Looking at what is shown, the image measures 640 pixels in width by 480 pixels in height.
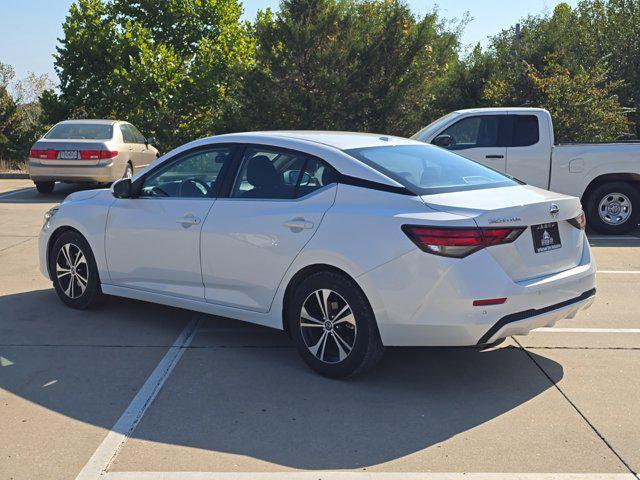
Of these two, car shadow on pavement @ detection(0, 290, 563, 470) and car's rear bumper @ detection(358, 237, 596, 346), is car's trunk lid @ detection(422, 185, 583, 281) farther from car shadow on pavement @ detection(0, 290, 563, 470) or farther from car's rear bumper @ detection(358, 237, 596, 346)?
car shadow on pavement @ detection(0, 290, 563, 470)

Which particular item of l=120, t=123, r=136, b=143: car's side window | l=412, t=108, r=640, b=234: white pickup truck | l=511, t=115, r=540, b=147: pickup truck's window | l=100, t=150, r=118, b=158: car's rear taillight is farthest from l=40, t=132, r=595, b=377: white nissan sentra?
l=120, t=123, r=136, b=143: car's side window

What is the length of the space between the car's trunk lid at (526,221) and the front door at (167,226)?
6.08 ft

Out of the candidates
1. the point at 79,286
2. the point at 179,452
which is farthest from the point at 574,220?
the point at 79,286

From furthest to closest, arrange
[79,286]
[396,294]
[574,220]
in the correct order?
[79,286] < [574,220] < [396,294]

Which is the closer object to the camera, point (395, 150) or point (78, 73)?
point (395, 150)

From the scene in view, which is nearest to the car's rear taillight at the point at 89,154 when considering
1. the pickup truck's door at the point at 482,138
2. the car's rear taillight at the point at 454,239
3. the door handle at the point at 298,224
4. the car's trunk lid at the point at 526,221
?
the pickup truck's door at the point at 482,138

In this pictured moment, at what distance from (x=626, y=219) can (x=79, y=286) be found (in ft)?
26.7

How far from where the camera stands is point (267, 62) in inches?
789

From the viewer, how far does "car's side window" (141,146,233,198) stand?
6.11 metres

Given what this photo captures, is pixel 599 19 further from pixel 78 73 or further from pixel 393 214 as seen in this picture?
pixel 393 214

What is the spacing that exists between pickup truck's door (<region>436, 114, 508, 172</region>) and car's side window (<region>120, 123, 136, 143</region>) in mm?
7744

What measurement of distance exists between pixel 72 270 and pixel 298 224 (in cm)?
260

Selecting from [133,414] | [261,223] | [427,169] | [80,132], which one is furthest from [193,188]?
[80,132]

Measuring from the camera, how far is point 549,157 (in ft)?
39.1
